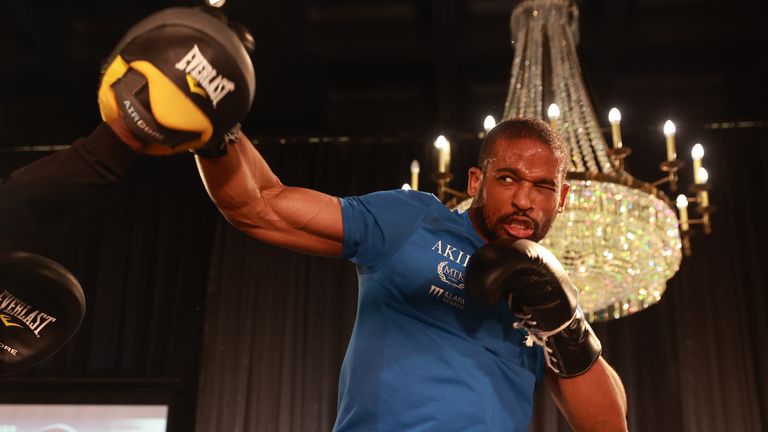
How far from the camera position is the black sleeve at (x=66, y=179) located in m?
1.21

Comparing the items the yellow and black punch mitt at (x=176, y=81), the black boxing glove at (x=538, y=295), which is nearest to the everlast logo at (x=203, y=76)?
the yellow and black punch mitt at (x=176, y=81)

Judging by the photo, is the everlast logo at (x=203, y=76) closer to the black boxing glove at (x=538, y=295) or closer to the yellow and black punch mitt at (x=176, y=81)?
the yellow and black punch mitt at (x=176, y=81)

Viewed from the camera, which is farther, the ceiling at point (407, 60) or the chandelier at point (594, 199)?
the ceiling at point (407, 60)

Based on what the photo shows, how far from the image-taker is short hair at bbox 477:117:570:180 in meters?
1.63

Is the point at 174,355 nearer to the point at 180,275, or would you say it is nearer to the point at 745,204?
the point at 180,275

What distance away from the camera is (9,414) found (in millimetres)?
4613

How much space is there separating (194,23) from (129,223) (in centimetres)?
408

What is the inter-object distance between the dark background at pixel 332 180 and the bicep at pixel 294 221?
9.12 feet

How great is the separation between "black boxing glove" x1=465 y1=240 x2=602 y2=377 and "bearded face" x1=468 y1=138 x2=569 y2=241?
0.05 meters

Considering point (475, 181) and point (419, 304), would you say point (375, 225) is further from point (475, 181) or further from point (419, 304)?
point (475, 181)

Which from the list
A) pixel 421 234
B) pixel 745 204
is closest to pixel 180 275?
pixel 745 204

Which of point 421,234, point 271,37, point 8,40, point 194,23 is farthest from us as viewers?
point 8,40

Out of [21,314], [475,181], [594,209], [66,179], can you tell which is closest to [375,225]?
[475,181]

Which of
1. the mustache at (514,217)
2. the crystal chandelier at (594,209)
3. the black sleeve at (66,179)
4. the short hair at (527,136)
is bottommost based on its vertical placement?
the black sleeve at (66,179)
